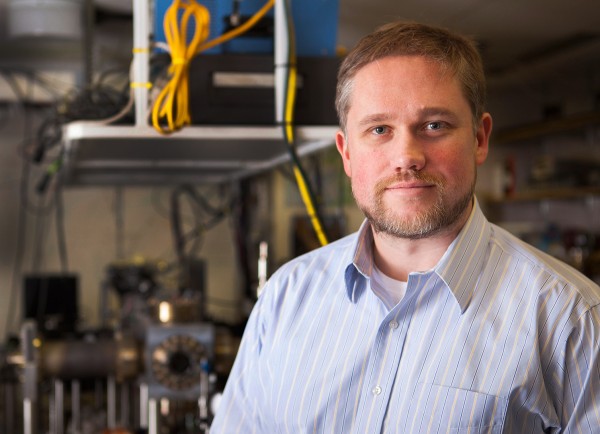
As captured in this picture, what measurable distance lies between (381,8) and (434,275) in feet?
8.14

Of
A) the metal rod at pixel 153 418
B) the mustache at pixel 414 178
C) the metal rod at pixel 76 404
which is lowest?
the metal rod at pixel 76 404

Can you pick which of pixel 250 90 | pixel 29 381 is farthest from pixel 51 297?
pixel 250 90

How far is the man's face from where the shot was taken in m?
1.11

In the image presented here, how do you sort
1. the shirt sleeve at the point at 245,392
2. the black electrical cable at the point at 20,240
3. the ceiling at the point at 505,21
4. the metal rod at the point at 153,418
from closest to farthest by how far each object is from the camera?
1. the shirt sleeve at the point at 245,392
2. the metal rod at the point at 153,418
3. the ceiling at the point at 505,21
4. the black electrical cable at the point at 20,240

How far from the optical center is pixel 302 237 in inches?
185

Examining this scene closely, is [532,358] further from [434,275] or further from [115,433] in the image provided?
[115,433]

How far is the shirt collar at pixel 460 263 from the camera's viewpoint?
3.71ft

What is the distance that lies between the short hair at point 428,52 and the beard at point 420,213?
0.15 meters

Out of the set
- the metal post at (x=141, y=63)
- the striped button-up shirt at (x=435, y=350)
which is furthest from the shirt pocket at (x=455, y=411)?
the metal post at (x=141, y=63)

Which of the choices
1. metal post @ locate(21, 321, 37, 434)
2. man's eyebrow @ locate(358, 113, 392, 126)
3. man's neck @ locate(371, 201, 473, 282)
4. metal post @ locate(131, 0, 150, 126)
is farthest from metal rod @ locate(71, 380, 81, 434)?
man's eyebrow @ locate(358, 113, 392, 126)

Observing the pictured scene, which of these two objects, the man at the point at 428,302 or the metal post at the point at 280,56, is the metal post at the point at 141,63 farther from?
the man at the point at 428,302

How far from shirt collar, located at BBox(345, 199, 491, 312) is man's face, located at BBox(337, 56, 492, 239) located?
34mm

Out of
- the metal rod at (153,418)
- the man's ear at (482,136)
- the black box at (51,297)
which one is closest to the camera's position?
the man's ear at (482,136)

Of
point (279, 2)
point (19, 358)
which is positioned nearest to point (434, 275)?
point (279, 2)
